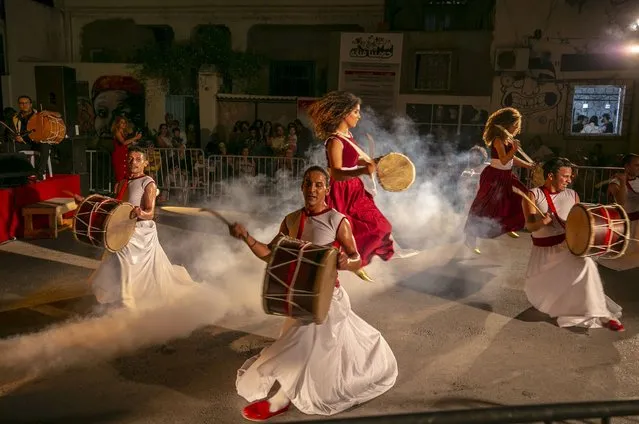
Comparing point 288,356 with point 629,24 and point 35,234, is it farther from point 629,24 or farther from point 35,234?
point 629,24

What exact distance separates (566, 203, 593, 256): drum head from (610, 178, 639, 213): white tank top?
2.70 metres

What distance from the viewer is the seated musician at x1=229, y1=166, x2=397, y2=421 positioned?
370 centimetres

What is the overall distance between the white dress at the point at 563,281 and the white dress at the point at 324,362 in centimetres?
229

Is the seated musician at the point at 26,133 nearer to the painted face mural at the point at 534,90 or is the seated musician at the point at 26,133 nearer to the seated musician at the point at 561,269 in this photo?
the seated musician at the point at 561,269

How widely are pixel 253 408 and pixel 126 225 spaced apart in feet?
7.64

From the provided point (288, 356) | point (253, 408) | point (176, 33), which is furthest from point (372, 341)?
point (176, 33)

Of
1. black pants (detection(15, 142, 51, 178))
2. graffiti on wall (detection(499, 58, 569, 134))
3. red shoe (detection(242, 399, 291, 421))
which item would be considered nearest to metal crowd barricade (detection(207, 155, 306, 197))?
black pants (detection(15, 142, 51, 178))

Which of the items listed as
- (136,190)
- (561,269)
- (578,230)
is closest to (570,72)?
(561,269)

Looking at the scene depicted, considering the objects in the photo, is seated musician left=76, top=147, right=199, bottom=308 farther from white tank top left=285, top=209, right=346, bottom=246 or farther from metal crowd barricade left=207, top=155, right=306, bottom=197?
metal crowd barricade left=207, top=155, right=306, bottom=197

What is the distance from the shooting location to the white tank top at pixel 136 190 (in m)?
5.59

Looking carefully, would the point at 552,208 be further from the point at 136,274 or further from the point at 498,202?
the point at 136,274

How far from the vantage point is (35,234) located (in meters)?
8.75

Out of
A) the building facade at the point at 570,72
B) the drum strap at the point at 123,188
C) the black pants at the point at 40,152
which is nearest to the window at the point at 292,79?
the building facade at the point at 570,72

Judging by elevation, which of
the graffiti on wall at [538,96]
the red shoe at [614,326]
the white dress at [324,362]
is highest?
the graffiti on wall at [538,96]
